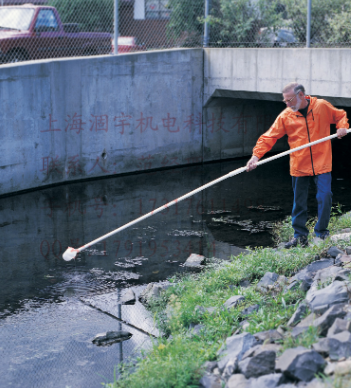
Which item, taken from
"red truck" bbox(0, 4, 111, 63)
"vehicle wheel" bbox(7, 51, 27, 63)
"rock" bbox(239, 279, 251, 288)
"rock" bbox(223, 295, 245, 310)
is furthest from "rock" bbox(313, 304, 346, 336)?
"vehicle wheel" bbox(7, 51, 27, 63)

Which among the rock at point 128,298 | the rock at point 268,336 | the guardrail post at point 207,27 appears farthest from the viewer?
the guardrail post at point 207,27

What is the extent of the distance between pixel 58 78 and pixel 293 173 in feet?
19.6

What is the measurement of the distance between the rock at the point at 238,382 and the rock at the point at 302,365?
239mm

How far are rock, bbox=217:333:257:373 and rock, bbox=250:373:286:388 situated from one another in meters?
0.36

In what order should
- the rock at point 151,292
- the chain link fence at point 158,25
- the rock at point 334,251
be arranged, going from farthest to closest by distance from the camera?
the chain link fence at point 158,25, the rock at point 151,292, the rock at point 334,251

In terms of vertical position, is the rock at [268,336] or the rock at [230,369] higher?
the rock at [268,336]

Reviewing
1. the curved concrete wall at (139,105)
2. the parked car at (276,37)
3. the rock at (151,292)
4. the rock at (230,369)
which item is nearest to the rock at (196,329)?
the rock at (230,369)

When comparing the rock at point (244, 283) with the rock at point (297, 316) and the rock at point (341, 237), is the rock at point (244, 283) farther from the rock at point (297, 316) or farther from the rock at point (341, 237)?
the rock at point (297, 316)

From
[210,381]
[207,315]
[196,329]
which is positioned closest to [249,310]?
[207,315]

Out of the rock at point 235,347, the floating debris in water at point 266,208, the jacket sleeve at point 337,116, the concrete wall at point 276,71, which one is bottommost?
the floating debris in water at point 266,208

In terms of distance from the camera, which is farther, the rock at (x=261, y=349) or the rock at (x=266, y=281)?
the rock at (x=266, y=281)

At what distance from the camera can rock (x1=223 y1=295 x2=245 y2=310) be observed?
15.7 feet

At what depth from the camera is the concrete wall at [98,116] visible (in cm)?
1030

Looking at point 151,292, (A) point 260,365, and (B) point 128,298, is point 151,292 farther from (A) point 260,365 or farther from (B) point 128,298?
(A) point 260,365
